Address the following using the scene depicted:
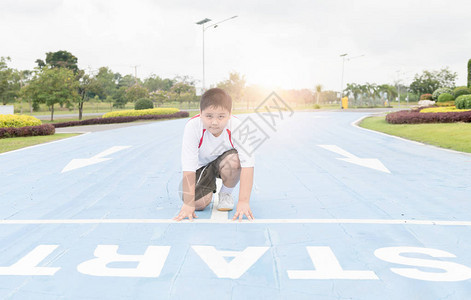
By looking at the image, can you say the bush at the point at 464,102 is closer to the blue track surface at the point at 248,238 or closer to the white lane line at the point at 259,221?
the blue track surface at the point at 248,238

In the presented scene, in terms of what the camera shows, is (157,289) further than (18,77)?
No

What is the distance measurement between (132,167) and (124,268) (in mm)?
5202

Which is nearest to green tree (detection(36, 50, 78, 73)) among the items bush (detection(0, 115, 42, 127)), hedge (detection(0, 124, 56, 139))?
bush (detection(0, 115, 42, 127))

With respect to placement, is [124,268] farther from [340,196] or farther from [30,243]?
[340,196]

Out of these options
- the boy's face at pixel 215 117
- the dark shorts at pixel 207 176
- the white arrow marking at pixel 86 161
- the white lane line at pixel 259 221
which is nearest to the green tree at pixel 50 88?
the white arrow marking at pixel 86 161

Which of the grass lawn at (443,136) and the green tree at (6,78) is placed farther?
the green tree at (6,78)

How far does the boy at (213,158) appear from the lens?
3980mm

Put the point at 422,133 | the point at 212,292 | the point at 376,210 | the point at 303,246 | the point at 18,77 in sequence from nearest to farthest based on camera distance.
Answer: the point at 212,292 < the point at 303,246 < the point at 376,210 < the point at 422,133 < the point at 18,77

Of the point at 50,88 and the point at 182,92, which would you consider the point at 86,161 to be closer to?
the point at 50,88

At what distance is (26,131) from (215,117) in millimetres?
13668

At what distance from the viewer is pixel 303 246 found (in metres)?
3.62

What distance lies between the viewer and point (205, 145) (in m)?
4.40

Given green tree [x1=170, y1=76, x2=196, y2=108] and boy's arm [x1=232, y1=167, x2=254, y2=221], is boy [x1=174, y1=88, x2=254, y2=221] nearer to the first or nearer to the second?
boy's arm [x1=232, y1=167, x2=254, y2=221]

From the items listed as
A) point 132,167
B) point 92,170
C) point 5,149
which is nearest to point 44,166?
point 92,170
